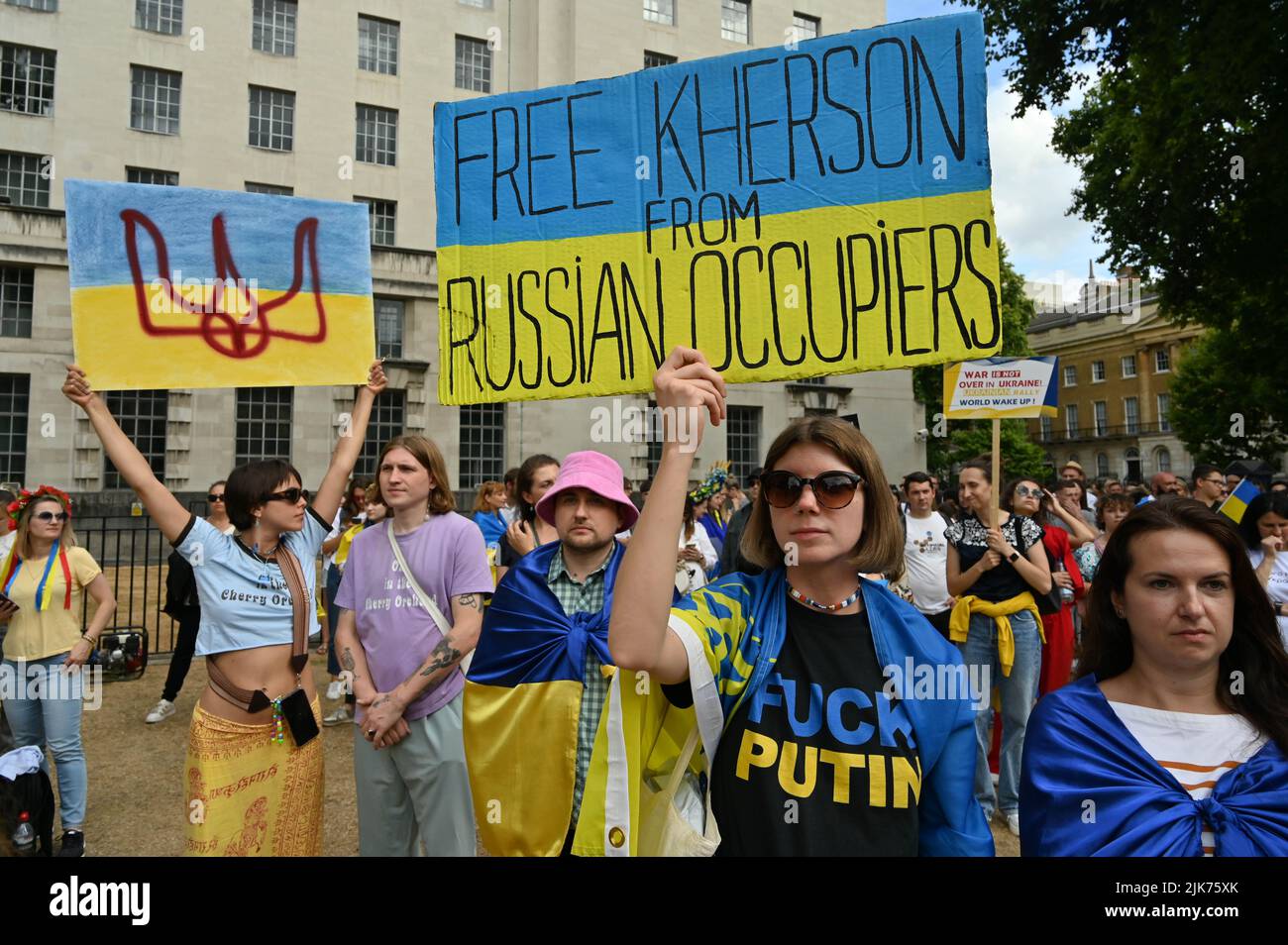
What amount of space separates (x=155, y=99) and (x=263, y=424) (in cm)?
1033

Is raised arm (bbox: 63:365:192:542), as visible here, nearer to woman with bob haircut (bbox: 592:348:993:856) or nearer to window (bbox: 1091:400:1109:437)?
woman with bob haircut (bbox: 592:348:993:856)

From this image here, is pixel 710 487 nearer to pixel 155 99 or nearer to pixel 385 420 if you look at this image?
pixel 385 420

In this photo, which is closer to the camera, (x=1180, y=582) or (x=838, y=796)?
(x=838, y=796)

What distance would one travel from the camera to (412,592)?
11.8ft

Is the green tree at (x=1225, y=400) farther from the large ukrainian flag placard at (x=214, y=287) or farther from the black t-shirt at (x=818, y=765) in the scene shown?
the black t-shirt at (x=818, y=765)

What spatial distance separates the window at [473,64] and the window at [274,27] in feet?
17.0

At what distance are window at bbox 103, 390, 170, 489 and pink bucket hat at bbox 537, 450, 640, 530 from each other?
24.1m

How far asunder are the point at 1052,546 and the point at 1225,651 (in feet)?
12.8

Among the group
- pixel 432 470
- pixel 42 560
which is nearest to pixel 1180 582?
pixel 432 470

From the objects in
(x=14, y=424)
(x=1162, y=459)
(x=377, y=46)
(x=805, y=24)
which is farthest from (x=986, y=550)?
(x=1162, y=459)

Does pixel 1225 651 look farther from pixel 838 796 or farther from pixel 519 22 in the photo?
pixel 519 22

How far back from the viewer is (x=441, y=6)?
27.1m

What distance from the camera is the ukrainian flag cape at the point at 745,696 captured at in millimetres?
1804

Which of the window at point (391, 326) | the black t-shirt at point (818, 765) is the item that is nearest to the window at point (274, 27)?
the window at point (391, 326)
